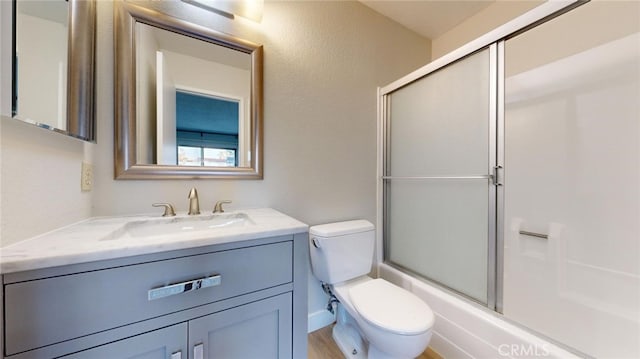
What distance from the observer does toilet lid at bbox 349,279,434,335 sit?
99 cm

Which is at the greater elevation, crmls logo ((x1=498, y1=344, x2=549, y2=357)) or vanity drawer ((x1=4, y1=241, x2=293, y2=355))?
vanity drawer ((x1=4, y1=241, x2=293, y2=355))

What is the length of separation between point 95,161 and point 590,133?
2566 mm

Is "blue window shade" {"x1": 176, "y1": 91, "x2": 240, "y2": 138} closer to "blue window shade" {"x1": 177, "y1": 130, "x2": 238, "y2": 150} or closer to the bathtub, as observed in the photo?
"blue window shade" {"x1": 177, "y1": 130, "x2": 238, "y2": 150}

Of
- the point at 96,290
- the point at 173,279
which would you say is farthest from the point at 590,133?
the point at 96,290

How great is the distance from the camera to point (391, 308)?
1.12m

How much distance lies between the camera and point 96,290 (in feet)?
1.87

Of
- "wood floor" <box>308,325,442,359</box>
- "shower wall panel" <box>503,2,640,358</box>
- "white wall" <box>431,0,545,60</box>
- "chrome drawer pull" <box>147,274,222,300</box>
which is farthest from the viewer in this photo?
"white wall" <box>431,0,545,60</box>

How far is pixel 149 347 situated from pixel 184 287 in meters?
0.18

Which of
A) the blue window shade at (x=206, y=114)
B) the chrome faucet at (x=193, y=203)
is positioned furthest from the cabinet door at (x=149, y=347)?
the blue window shade at (x=206, y=114)

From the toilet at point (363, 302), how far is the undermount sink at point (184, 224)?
0.48m

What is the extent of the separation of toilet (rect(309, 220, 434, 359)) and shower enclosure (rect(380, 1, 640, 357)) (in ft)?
1.58

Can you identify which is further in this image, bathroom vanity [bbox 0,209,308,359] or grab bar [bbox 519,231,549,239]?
grab bar [bbox 519,231,549,239]

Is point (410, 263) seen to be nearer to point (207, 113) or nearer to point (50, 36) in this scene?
point (207, 113)

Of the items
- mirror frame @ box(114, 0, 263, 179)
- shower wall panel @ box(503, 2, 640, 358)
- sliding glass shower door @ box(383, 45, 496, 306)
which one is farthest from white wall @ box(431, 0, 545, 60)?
mirror frame @ box(114, 0, 263, 179)
